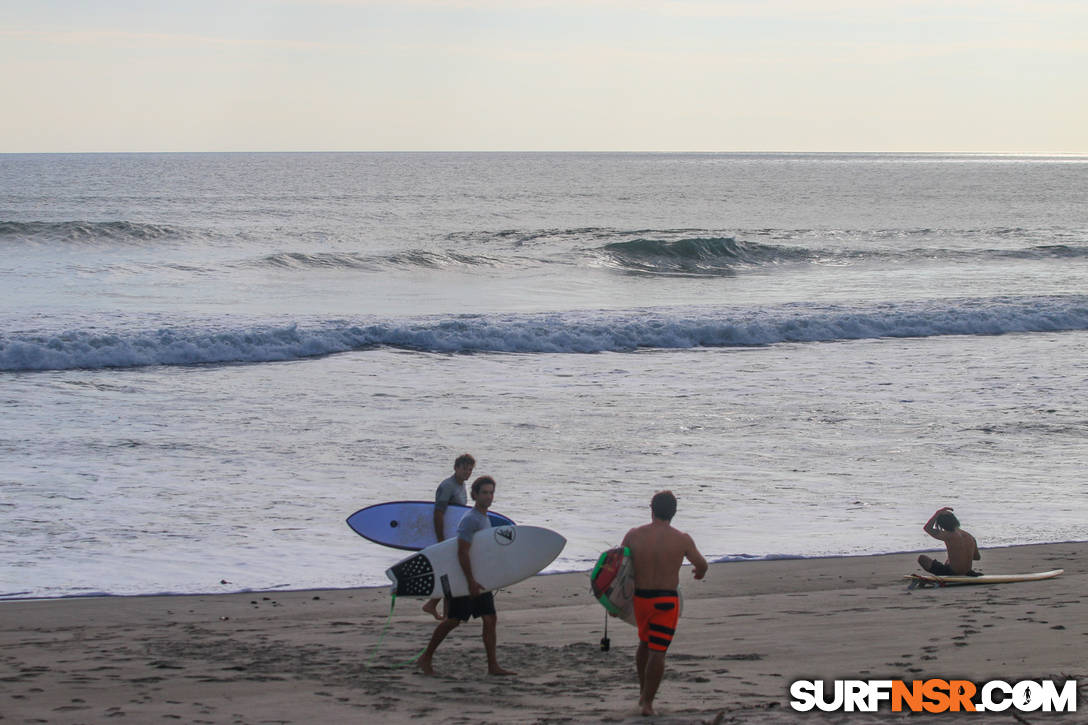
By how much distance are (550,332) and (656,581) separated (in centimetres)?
1727

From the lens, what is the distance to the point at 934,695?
18.7 feet

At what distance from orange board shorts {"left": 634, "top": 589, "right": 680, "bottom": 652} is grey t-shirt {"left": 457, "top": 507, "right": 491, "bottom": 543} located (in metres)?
1.22

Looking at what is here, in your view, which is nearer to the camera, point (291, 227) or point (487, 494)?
point (487, 494)

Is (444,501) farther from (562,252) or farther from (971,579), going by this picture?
(562,252)

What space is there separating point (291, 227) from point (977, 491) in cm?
4068

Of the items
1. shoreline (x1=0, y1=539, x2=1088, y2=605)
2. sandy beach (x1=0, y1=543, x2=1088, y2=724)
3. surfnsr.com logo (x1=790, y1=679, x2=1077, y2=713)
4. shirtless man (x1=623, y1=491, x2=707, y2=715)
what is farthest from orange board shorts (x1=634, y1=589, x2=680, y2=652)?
shoreline (x1=0, y1=539, x2=1088, y2=605)

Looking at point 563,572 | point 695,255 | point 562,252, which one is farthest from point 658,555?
point 695,255

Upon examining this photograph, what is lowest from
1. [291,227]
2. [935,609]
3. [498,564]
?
[935,609]

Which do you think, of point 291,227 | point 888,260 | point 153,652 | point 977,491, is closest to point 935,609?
point 977,491

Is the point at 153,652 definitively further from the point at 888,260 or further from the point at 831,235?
the point at 831,235

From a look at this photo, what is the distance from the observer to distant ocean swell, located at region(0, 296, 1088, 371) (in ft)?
65.4

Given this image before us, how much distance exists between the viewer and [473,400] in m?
16.3

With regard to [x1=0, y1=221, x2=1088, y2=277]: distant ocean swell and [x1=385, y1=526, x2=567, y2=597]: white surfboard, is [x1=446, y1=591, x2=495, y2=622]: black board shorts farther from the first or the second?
[x1=0, y1=221, x2=1088, y2=277]: distant ocean swell

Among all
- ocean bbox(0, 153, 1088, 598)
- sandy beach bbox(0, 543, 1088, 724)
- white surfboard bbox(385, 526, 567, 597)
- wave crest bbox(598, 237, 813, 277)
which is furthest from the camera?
wave crest bbox(598, 237, 813, 277)
